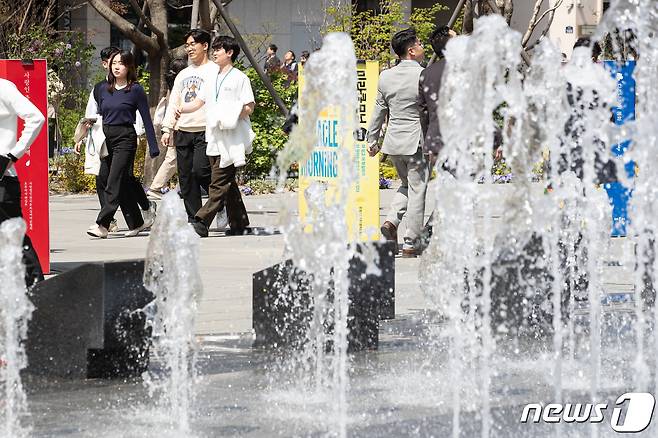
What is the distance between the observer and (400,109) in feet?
38.2

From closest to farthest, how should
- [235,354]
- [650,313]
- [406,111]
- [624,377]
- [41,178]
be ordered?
[624,377] → [235,354] → [650,313] → [41,178] → [406,111]

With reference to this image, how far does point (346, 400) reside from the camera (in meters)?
6.45

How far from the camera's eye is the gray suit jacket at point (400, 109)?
1155 cm

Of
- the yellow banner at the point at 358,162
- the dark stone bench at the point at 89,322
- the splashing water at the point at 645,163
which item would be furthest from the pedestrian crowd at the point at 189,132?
the dark stone bench at the point at 89,322

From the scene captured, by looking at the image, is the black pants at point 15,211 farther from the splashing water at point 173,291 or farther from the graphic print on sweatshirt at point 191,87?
the graphic print on sweatshirt at point 191,87

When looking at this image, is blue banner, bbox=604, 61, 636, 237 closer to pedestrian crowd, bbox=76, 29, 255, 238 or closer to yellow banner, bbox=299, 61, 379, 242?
yellow banner, bbox=299, 61, 379, 242

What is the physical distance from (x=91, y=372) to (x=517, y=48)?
253 centimetres

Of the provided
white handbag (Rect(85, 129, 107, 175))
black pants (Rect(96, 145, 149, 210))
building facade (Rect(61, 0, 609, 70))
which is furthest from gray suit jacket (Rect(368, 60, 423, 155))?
building facade (Rect(61, 0, 609, 70))

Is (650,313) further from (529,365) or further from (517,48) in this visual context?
(517,48)

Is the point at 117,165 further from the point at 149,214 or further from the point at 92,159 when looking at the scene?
the point at 149,214

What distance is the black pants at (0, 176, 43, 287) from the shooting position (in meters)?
8.02

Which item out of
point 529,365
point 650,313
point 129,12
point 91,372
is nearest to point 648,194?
point 650,313

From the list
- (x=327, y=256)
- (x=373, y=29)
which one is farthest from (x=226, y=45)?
(x=373, y=29)

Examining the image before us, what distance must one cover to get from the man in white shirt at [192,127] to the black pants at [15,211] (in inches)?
201
